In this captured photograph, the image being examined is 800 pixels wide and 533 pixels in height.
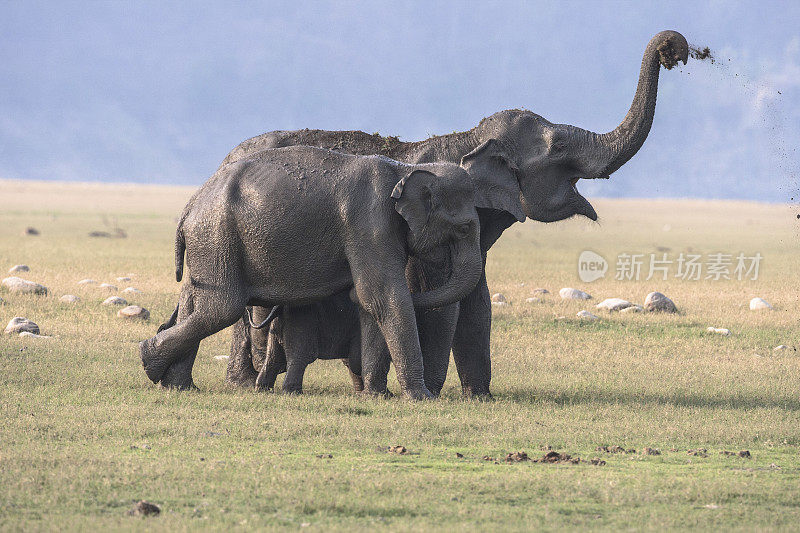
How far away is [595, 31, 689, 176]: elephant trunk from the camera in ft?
47.2

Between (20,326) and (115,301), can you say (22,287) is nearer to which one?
(115,301)

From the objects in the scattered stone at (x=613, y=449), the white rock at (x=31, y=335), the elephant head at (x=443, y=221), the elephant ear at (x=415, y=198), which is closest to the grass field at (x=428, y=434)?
the scattered stone at (x=613, y=449)

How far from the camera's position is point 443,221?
13492mm

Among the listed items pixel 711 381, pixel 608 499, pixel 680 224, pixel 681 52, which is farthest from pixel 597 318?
pixel 680 224

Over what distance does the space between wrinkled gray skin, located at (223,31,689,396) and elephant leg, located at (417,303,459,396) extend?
0.4 inches

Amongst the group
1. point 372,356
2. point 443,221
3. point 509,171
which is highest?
point 509,171

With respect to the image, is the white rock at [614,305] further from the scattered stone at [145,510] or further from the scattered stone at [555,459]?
the scattered stone at [145,510]

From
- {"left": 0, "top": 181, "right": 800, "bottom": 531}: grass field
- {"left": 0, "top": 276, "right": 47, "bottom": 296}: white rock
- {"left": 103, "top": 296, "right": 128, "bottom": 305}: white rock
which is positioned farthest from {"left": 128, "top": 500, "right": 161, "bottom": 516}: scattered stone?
{"left": 0, "top": 276, "right": 47, "bottom": 296}: white rock

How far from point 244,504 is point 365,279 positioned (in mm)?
4916

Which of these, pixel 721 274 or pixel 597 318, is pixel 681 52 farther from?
pixel 721 274

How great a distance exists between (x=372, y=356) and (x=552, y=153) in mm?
3139

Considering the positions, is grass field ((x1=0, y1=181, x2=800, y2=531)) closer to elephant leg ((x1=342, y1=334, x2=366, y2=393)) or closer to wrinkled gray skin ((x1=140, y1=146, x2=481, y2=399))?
elephant leg ((x1=342, y1=334, x2=366, y2=393))

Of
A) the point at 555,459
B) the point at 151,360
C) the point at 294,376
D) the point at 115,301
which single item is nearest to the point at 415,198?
the point at 294,376

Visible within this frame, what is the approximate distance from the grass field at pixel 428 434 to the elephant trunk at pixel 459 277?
1145 mm
